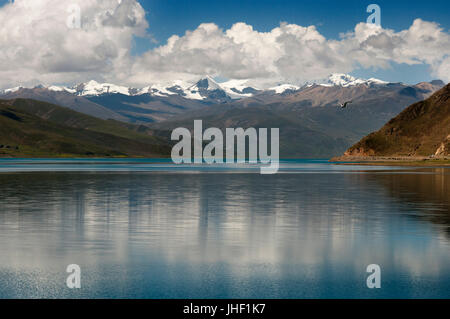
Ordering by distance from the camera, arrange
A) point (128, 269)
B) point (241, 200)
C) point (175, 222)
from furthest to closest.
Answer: point (241, 200) < point (175, 222) < point (128, 269)

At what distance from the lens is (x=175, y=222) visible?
4416cm

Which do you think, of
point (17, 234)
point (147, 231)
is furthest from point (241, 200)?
point (17, 234)

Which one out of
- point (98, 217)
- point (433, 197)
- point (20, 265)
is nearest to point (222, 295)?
point (20, 265)

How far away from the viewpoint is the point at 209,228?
4059 centimetres

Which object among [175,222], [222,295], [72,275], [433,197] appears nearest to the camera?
[222,295]

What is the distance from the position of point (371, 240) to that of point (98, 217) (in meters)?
22.9

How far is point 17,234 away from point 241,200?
→ 3296 cm

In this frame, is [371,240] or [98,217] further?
[98,217]

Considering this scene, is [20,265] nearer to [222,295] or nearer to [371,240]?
[222,295]

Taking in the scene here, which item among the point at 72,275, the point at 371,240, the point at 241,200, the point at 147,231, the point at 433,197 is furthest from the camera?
the point at 433,197
